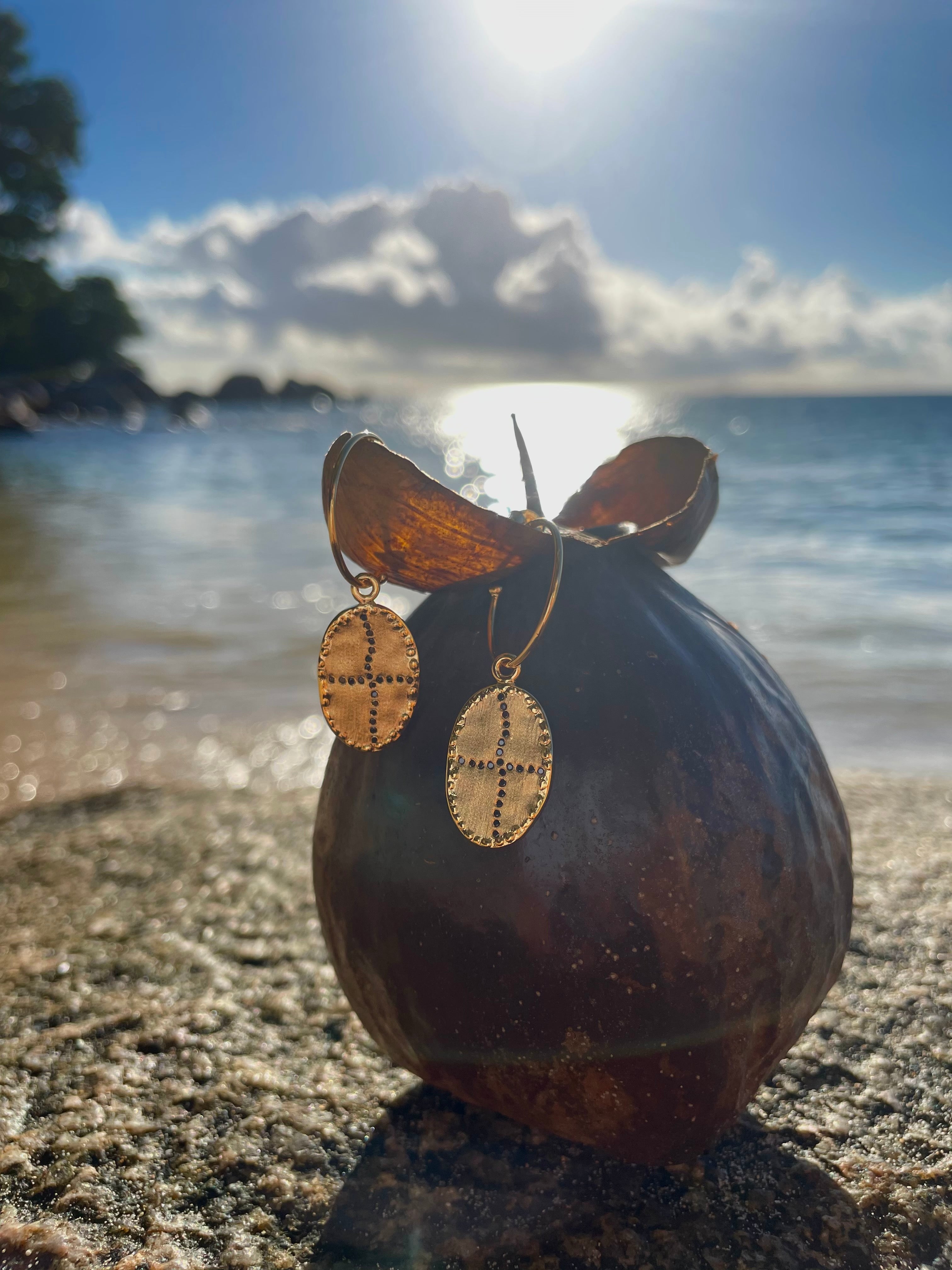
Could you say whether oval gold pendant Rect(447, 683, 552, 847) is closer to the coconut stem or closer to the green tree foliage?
the coconut stem

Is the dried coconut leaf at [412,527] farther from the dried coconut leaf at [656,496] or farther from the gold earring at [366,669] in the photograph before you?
the dried coconut leaf at [656,496]

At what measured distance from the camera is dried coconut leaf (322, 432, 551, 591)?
1630mm

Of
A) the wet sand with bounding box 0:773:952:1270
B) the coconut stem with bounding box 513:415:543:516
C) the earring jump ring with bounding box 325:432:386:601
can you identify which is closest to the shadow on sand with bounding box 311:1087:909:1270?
the wet sand with bounding box 0:773:952:1270

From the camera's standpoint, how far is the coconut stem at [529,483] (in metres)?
1.95

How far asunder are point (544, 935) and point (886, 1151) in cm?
100

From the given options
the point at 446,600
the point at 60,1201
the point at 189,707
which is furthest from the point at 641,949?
the point at 189,707

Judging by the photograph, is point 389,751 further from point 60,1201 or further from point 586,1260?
point 60,1201

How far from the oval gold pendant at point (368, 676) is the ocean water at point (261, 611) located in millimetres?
592

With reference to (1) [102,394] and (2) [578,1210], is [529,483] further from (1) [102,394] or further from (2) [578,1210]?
(1) [102,394]

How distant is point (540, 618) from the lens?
1713 mm

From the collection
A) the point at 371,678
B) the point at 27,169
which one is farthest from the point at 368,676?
the point at 27,169

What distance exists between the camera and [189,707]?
578 centimetres

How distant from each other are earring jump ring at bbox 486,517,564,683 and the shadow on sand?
1.00 m

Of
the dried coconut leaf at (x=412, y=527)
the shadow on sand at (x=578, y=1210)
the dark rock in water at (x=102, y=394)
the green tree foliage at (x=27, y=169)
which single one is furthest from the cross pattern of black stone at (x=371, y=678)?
the dark rock in water at (x=102, y=394)
